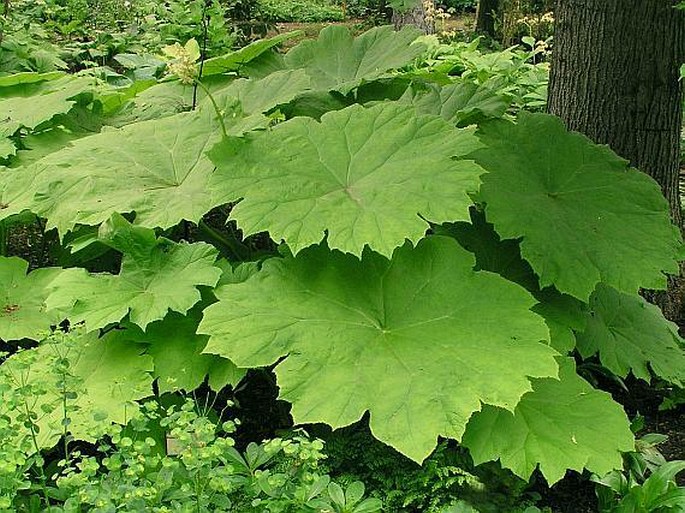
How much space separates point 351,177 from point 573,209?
74cm

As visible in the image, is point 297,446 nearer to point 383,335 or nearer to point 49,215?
point 383,335

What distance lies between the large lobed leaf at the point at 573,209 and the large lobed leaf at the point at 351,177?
0.89 ft

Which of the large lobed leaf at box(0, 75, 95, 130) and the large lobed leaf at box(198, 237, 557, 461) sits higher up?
the large lobed leaf at box(0, 75, 95, 130)

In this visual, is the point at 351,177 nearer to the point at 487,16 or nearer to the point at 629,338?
the point at 629,338

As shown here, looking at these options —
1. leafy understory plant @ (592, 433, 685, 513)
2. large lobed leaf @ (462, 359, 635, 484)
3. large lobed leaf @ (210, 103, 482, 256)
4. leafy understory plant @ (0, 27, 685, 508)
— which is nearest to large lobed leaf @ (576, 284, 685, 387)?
leafy understory plant @ (0, 27, 685, 508)

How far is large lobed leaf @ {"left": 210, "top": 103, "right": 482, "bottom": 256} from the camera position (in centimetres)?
209

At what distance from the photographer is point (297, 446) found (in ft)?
5.56

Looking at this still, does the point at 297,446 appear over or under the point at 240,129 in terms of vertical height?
under

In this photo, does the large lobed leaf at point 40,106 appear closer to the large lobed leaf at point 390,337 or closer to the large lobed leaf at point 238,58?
the large lobed leaf at point 238,58

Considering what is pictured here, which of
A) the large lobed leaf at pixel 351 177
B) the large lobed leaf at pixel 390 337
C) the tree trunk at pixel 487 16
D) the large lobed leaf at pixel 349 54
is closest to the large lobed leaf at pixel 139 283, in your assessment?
the large lobed leaf at pixel 390 337

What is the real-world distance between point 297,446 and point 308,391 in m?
0.25

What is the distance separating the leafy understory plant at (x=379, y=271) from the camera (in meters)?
1.97

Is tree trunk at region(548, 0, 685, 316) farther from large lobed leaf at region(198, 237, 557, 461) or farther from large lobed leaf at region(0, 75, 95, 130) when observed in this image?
large lobed leaf at region(0, 75, 95, 130)

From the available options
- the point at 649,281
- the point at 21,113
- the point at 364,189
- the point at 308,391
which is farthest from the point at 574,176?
the point at 21,113
